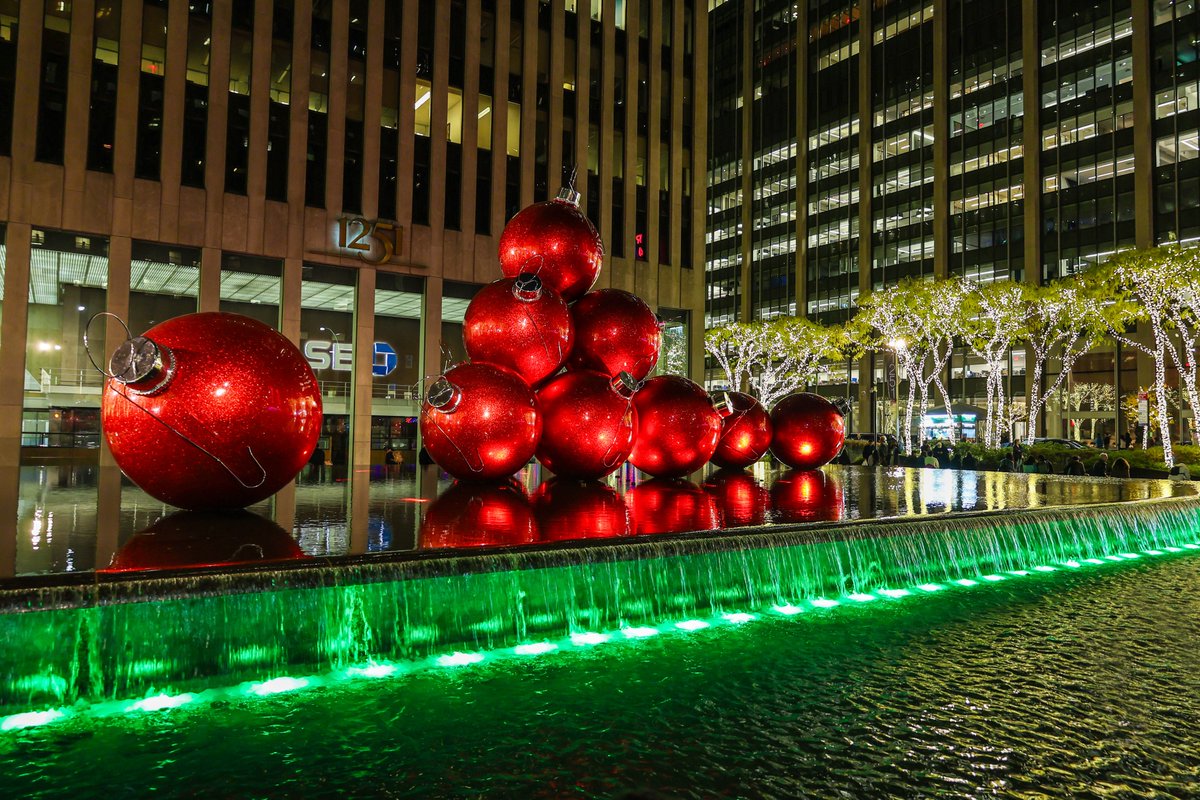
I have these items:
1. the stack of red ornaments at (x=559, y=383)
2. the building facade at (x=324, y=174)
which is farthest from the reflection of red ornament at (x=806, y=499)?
the building facade at (x=324, y=174)

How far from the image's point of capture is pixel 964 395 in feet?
188

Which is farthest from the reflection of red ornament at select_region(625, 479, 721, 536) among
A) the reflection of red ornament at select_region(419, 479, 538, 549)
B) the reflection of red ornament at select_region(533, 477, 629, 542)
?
the reflection of red ornament at select_region(419, 479, 538, 549)

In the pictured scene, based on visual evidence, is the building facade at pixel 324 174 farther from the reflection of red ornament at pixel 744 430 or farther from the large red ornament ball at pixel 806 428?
the large red ornament ball at pixel 806 428

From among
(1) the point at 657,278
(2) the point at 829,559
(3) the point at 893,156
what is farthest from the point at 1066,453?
(3) the point at 893,156

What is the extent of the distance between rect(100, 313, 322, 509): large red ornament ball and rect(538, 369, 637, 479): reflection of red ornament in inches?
102

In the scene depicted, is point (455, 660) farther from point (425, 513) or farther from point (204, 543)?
point (425, 513)

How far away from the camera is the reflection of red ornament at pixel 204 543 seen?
3.82 meters

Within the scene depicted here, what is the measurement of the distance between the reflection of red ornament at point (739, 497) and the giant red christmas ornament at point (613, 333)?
1640 millimetres

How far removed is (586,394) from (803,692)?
3892mm

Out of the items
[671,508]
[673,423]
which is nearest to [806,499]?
[673,423]

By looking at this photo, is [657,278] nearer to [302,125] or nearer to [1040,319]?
[302,125]

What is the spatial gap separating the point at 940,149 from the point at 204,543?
216 feet

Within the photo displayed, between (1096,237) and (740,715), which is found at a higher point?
(1096,237)

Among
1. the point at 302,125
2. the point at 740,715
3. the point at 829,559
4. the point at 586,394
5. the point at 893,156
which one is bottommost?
the point at 740,715
